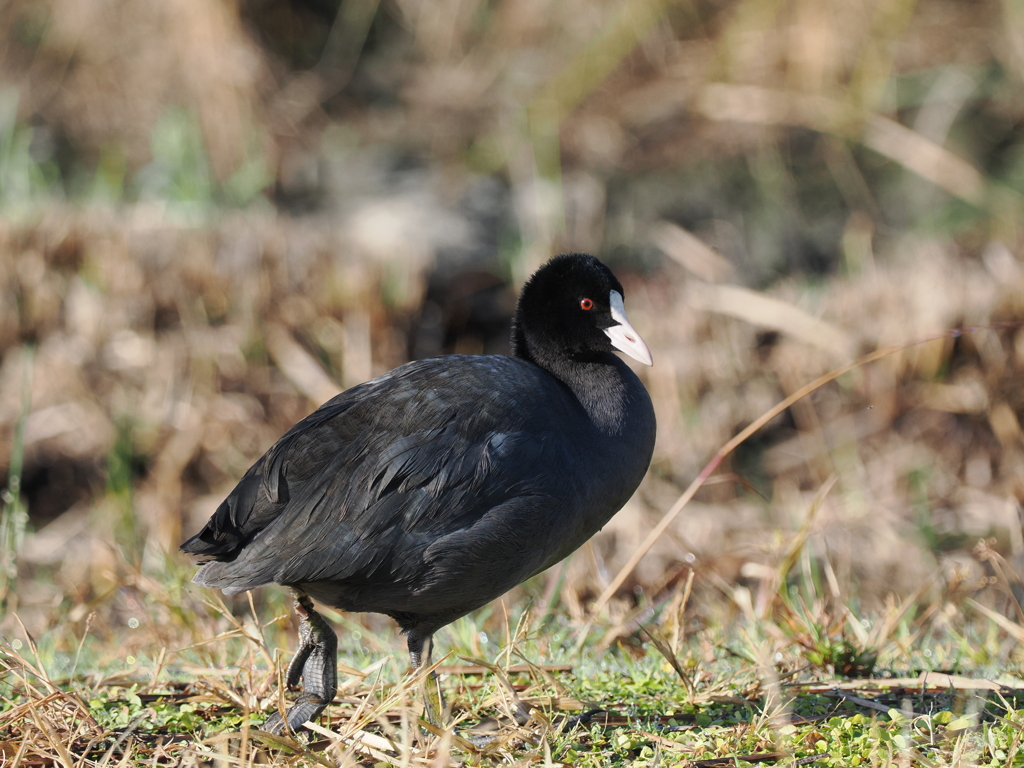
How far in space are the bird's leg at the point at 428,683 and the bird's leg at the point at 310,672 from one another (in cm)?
16

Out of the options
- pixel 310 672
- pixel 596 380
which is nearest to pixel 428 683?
pixel 310 672

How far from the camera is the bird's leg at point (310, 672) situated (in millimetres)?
2025

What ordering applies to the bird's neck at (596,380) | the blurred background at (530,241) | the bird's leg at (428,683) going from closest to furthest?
the bird's leg at (428,683) < the bird's neck at (596,380) < the blurred background at (530,241)

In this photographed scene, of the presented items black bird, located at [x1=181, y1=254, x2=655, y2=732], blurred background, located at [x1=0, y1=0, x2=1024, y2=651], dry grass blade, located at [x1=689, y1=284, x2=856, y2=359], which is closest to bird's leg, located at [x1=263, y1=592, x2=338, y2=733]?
black bird, located at [x1=181, y1=254, x2=655, y2=732]

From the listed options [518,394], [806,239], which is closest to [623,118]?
[806,239]

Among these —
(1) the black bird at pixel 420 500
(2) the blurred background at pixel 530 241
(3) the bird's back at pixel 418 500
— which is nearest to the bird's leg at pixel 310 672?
(1) the black bird at pixel 420 500

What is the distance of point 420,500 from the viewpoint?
2012 mm

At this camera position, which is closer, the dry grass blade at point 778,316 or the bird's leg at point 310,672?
the bird's leg at point 310,672

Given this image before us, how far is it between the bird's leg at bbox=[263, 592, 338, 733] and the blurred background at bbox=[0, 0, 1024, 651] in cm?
96

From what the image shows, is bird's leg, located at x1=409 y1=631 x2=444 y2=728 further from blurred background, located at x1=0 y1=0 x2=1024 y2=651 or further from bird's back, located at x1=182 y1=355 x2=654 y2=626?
blurred background, located at x1=0 y1=0 x2=1024 y2=651

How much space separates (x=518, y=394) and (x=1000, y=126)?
5157 mm

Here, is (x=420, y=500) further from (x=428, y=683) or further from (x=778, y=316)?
(x=778, y=316)

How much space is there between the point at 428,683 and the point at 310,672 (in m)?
0.24

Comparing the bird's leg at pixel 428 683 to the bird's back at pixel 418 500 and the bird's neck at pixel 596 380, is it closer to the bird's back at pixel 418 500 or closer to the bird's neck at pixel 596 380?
the bird's back at pixel 418 500
